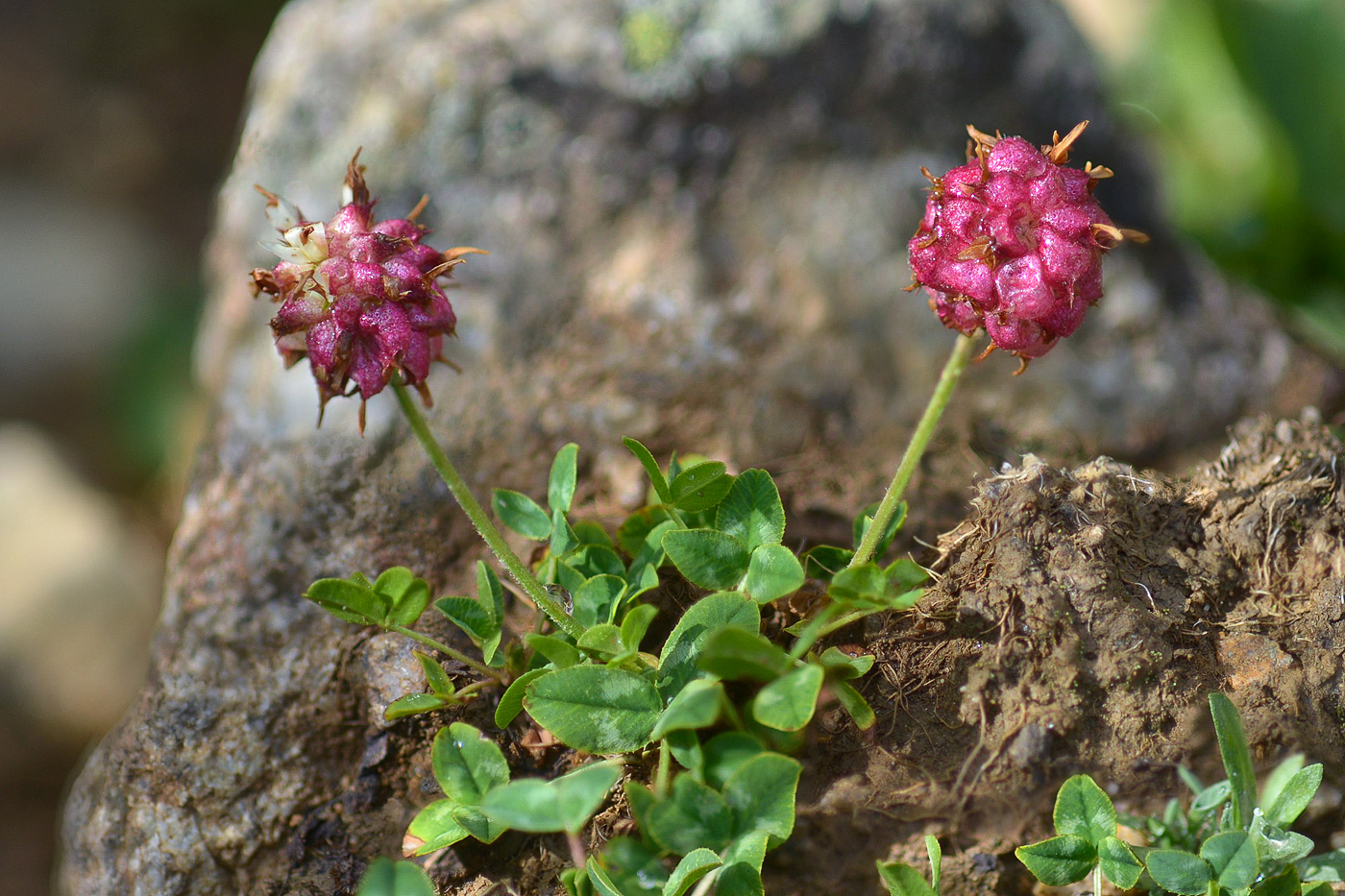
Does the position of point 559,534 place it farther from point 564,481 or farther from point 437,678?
point 437,678

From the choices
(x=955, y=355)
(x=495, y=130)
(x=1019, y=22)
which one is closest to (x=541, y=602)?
(x=955, y=355)

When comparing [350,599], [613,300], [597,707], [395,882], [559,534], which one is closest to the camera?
[395,882]

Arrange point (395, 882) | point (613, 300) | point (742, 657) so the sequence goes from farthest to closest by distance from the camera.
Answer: point (613, 300)
point (742, 657)
point (395, 882)

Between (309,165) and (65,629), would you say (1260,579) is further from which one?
(65,629)

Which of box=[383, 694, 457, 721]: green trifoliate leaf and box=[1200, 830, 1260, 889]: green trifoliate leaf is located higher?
box=[383, 694, 457, 721]: green trifoliate leaf

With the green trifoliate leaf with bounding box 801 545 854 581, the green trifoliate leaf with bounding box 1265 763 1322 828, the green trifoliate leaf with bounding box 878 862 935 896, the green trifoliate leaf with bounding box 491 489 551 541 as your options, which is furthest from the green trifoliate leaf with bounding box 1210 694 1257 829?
the green trifoliate leaf with bounding box 491 489 551 541

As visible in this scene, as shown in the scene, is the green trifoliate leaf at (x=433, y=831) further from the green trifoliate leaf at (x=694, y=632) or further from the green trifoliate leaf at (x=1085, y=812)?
the green trifoliate leaf at (x=1085, y=812)

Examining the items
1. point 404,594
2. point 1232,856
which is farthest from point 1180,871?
point 404,594

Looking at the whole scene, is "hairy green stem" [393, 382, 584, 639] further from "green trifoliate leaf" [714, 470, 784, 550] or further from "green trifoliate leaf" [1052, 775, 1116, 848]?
"green trifoliate leaf" [1052, 775, 1116, 848]
